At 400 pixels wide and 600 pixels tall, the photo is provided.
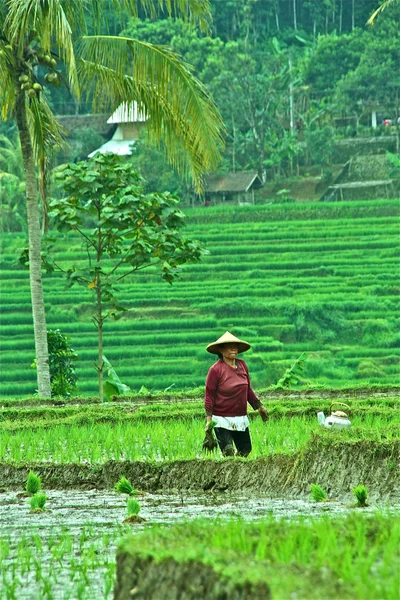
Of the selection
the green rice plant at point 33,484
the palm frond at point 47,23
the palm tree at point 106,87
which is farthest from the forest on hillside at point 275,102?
the green rice plant at point 33,484

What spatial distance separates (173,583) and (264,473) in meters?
3.45

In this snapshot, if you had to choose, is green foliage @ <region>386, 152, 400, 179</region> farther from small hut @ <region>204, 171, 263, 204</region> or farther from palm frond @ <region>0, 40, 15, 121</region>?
palm frond @ <region>0, 40, 15, 121</region>

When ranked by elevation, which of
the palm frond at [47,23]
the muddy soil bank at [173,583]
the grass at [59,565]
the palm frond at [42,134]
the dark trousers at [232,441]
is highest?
the palm frond at [47,23]

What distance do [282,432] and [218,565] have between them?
5.64 meters

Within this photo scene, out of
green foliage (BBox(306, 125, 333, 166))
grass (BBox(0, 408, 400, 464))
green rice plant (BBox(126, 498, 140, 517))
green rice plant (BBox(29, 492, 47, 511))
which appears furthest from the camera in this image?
green foliage (BBox(306, 125, 333, 166))

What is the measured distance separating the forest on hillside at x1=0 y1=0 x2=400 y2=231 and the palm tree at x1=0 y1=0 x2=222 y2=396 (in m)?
27.2

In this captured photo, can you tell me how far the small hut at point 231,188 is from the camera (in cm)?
4206

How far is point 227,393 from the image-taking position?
273 inches

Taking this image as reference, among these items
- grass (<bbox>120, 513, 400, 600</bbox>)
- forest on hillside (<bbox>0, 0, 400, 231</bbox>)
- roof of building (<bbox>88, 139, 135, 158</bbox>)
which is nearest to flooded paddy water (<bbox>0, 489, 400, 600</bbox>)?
→ grass (<bbox>120, 513, 400, 600</bbox>)

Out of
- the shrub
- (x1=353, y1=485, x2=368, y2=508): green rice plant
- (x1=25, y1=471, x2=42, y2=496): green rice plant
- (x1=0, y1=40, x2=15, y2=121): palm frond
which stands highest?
(x1=0, y1=40, x2=15, y2=121): palm frond

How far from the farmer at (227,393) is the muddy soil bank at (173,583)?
372 cm

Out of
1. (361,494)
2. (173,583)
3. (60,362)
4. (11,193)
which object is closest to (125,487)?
(361,494)

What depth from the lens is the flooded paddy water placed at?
370 centimetres

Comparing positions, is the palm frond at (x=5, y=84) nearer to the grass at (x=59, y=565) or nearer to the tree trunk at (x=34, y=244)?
the tree trunk at (x=34, y=244)
